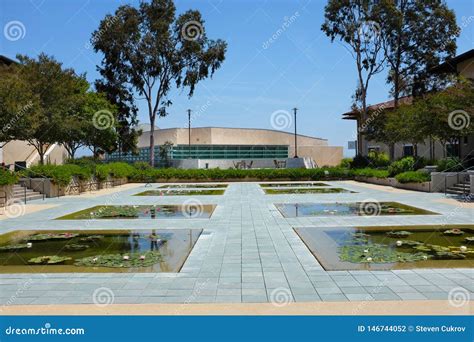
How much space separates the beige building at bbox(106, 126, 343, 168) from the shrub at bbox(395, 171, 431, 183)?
36.8 meters

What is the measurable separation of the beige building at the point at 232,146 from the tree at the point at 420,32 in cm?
2763

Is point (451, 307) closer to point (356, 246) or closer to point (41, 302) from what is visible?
point (356, 246)

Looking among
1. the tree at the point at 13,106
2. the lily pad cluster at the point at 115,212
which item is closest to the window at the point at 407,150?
the lily pad cluster at the point at 115,212

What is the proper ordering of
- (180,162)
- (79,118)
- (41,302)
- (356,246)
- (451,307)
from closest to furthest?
(451,307) → (41,302) → (356,246) → (79,118) → (180,162)

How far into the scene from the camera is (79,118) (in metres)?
32.7

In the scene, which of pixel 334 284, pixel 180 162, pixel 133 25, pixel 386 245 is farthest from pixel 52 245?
pixel 180 162

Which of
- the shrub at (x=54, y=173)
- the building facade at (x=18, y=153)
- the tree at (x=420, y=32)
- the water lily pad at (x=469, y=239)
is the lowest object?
the water lily pad at (x=469, y=239)

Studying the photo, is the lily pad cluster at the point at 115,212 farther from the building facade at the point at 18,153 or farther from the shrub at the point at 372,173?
the building facade at the point at 18,153

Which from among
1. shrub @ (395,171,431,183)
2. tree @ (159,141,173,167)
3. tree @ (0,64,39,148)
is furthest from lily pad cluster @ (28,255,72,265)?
tree @ (159,141,173,167)

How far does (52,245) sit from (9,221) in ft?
16.4

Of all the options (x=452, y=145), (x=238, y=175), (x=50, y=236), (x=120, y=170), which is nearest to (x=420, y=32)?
(x=452, y=145)

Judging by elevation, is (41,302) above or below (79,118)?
below

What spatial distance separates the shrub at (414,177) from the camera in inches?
990

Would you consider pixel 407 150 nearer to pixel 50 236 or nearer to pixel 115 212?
pixel 115 212
